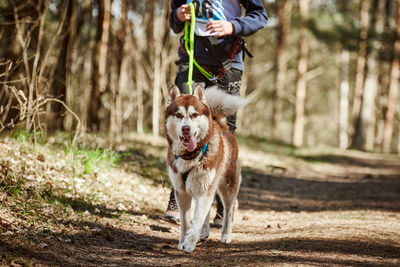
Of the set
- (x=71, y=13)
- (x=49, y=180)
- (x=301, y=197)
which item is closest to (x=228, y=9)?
(x=49, y=180)

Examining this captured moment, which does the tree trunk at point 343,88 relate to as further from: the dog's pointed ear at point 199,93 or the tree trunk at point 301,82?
the dog's pointed ear at point 199,93

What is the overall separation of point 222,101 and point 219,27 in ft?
2.35

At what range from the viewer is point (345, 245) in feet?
11.8

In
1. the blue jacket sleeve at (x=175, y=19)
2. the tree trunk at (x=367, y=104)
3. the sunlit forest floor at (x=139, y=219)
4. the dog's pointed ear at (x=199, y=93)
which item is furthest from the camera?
the tree trunk at (x=367, y=104)

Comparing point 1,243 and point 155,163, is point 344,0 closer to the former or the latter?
point 155,163

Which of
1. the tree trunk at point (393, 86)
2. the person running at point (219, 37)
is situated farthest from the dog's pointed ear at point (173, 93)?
the tree trunk at point (393, 86)

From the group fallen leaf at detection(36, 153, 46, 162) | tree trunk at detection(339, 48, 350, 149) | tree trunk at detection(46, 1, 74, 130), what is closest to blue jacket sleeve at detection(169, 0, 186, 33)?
fallen leaf at detection(36, 153, 46, 162)

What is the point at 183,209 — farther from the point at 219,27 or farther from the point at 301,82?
the point at 301,82

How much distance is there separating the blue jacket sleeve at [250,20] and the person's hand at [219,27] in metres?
0.10

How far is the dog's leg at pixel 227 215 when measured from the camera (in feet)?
13.4

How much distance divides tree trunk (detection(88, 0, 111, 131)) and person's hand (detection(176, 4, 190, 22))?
7568 millimetres

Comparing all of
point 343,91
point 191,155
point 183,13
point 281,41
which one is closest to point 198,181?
point 191,155

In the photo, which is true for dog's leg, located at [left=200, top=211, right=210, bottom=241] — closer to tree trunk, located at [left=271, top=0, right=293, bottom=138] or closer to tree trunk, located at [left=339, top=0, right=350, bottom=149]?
tree trunk, located at [left=271, top=0, right=293, bottom=138]

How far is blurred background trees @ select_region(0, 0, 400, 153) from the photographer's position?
21.1ft
